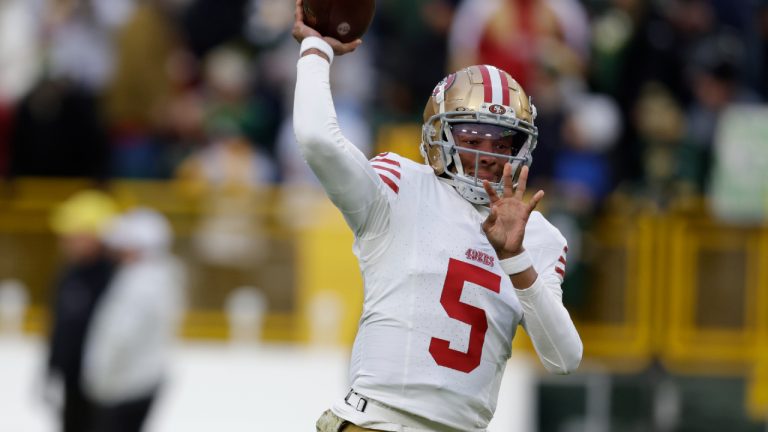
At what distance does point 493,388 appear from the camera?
4414 millimetres

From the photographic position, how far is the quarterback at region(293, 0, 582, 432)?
418 centimetres

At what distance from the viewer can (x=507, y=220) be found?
4.19 meters

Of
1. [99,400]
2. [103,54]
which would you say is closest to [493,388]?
[99,400]

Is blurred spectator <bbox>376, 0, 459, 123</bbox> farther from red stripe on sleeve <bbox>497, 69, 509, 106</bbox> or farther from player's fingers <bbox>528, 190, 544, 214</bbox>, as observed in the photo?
player's fingers <bbox>528, 190, 544, 214</bbox>

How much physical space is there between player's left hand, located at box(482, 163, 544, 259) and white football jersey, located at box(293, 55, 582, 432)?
0.45ft

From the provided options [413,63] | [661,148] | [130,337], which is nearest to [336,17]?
[130,337]

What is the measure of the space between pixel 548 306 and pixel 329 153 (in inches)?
29.4

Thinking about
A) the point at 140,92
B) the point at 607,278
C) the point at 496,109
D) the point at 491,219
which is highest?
the point at 140,92

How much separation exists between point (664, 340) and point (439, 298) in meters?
6.81

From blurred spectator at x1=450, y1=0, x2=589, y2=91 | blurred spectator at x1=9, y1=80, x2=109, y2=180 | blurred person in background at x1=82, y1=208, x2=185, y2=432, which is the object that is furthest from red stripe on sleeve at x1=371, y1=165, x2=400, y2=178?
blurred spectator at x1=9, y1=80, x2=109, y2=180

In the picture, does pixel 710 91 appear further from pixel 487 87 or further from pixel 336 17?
pixel 336 17

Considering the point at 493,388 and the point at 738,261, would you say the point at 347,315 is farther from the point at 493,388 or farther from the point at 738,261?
the point at 493,388

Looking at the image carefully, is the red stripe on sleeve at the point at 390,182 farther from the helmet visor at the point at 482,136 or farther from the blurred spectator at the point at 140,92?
the blurred spectator at the point at 140,92

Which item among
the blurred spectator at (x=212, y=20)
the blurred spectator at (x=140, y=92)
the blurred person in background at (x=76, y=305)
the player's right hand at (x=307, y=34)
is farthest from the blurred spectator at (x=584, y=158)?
the player's right hand at (x=307, y=34)
